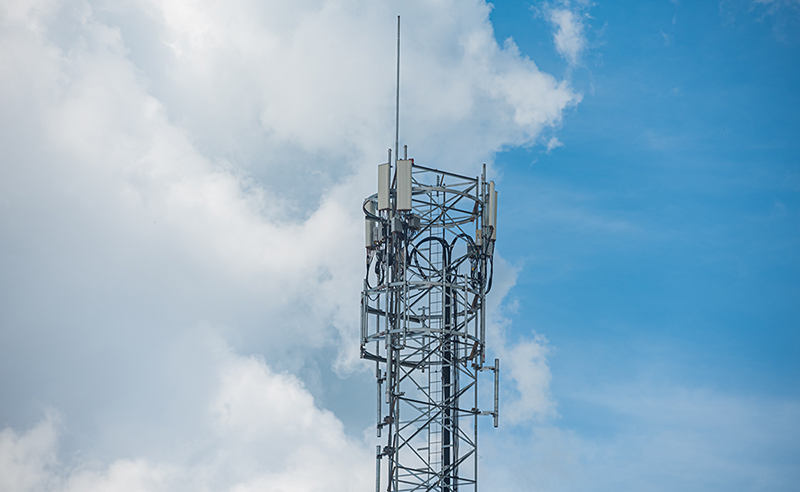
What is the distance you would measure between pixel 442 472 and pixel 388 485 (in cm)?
291

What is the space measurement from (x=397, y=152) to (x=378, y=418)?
47.7 feet

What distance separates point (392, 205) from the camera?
54.4 metres

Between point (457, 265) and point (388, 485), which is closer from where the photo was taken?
point (388, 485)

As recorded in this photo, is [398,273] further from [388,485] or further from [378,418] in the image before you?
[388,485]

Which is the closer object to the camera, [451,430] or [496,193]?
[451,430]

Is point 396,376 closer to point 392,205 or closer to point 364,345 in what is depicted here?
point 364,345

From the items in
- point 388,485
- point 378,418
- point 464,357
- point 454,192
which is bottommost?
point 388,485

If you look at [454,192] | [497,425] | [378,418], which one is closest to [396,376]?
[378,418]

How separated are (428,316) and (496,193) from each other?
8.20 m

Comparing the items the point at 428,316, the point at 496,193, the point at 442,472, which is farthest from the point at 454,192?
the point at 442,472

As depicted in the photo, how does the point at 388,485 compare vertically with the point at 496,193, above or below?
below

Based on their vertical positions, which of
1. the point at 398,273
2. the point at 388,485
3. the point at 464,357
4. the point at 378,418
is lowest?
the point at 388,485

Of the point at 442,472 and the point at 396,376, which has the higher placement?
the point at 396,376

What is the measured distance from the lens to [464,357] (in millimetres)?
53875
